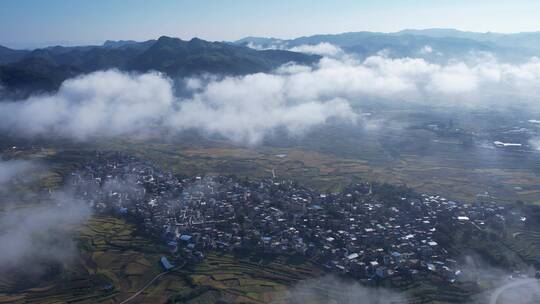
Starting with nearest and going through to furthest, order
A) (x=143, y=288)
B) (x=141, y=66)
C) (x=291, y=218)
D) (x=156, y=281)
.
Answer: (x=143, y=288)
(x=156, y=281)
(x=291, y=218)
(x=141, y=66)

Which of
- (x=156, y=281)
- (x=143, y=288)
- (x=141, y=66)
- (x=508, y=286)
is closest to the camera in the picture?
(x=508, y=286)

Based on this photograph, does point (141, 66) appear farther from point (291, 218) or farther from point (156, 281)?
point (156, 281)

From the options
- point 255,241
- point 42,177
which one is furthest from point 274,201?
point 42,177

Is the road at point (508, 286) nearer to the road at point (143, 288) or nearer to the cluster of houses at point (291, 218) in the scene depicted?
the cluster of houses at point (291, 218)

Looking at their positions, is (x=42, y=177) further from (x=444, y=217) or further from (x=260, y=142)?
(x=444, y=217)

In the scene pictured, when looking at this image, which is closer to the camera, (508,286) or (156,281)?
(508,286)

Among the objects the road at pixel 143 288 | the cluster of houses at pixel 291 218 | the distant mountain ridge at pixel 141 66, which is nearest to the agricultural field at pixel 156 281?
the road at pixel 143 288

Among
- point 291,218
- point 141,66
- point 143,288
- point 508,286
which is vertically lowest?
point 143,288

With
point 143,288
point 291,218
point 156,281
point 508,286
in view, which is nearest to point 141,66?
point 291,218

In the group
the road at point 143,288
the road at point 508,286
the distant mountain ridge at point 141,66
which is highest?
the distant mountain ridge at point 141,66

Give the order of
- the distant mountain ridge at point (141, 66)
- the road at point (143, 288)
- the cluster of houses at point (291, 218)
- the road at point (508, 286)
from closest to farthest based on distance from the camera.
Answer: the road at point (508, 286) < the road at point (143, 288) < the cluster of houses at point (291, 218) < the distant mountain ridge at point (141, 66)
